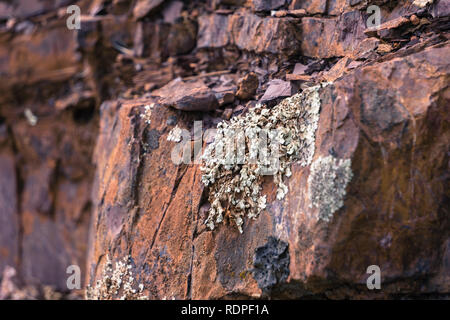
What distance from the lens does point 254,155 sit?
3.91 metres

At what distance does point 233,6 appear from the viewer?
227 inches

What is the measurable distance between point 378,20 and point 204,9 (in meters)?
2.95

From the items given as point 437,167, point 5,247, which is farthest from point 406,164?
point 5,247

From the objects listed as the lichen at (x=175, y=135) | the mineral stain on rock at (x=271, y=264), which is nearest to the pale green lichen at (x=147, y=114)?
the lichen at (x=175, y=135)

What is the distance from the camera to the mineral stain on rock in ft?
11.9

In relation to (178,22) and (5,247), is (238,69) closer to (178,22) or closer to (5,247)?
(178,22)

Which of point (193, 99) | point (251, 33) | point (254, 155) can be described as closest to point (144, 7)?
point (251, 33)

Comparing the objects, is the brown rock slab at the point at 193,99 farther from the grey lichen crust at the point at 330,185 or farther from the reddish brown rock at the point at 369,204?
the grey lichen crust at the point at 330,185

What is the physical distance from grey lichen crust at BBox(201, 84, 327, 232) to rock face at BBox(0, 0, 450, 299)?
0.11 ft

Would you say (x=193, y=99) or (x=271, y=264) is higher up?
(x=193, y=99)

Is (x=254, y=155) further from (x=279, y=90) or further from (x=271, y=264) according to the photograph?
(x=271, y=264)

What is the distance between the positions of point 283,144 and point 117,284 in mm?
2620

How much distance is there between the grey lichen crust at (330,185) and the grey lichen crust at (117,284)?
2349mm
